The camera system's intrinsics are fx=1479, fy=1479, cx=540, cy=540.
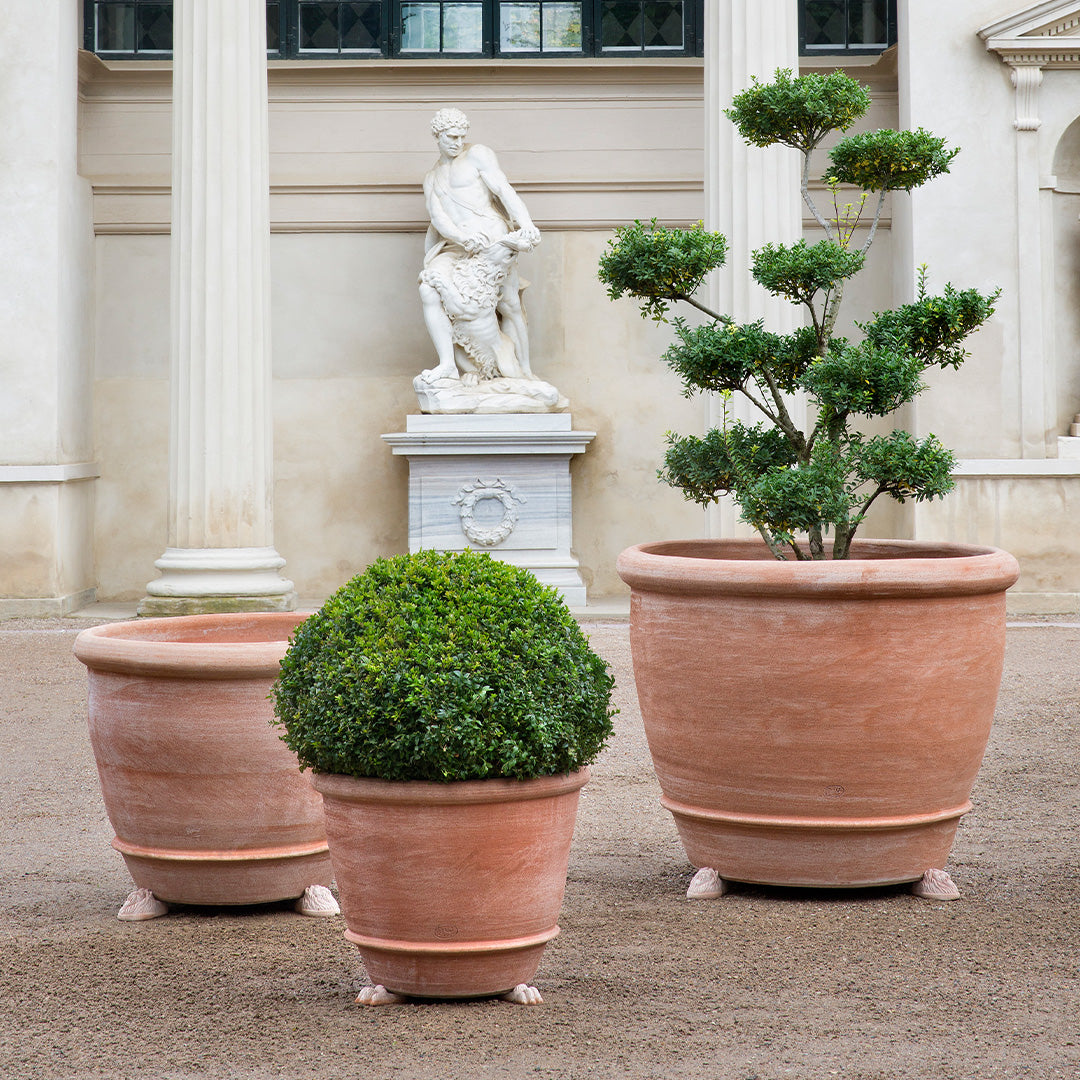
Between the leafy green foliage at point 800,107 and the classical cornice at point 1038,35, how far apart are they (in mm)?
7173

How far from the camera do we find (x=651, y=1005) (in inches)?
134

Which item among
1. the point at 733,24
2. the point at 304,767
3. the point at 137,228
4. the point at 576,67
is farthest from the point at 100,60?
the point at 304,767

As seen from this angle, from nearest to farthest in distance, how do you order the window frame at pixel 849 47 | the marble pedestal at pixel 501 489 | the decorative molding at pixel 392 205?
the marble pedestal at pixel 501 489, the decorative molding at pixel 392 205, the window frame at pixel 849 47

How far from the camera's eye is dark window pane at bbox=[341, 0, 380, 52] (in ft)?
44.4

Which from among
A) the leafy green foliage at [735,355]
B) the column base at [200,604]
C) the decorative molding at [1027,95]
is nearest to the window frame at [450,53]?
the decorative molding at [1027,95]

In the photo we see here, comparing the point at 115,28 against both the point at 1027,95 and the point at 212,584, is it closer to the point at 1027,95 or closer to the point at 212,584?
the point at 212,584

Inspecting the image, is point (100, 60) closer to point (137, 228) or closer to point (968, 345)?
point (137, 228)

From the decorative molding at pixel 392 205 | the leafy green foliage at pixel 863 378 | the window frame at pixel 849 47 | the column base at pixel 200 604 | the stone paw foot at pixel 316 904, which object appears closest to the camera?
the stone paw foot at pixel 316 904

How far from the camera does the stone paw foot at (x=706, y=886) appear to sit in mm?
4406

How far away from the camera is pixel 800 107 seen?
16.8 ft

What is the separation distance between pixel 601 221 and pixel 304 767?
10.3 meters

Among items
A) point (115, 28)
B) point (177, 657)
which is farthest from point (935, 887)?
point (115, 28)

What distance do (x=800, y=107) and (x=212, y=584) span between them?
6.67 meters

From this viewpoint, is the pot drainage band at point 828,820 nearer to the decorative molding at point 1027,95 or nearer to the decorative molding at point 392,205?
the decorative molding at point 1027,95
